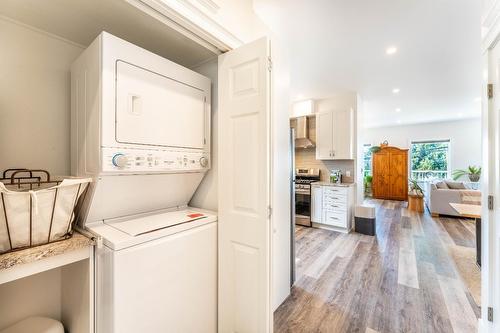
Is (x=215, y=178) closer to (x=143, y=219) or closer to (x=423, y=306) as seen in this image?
(x=143, y=219)

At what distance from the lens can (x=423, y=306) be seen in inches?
77.2

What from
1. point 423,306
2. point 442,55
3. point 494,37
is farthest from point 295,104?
point 423,306

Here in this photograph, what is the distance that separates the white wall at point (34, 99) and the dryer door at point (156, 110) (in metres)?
0.66

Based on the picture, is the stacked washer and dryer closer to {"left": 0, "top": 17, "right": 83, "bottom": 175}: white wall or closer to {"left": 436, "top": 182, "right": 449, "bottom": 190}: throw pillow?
{"left": 0, "top": 17, "right": 83, "bottom": 175}: white wall

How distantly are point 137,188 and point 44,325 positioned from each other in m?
0.89

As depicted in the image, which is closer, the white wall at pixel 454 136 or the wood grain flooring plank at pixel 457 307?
the wood grain flooring plank at pixel 457 307

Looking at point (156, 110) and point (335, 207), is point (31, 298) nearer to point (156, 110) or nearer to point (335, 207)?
point (156, 110)

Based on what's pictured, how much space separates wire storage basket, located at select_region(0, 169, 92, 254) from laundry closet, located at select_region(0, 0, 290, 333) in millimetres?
129

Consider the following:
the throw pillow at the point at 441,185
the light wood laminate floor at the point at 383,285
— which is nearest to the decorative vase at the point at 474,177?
the throw pillow at the point at 441,185

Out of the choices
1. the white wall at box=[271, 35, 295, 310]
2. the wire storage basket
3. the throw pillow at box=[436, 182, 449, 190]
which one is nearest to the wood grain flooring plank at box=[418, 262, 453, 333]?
the white wall at box=[271, 35, 295, 310]

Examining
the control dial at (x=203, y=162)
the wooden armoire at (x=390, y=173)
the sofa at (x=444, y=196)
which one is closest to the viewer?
the control dial at (x=203, y=162)

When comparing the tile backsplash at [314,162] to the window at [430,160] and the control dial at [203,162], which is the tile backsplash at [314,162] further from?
the window at [430,160]

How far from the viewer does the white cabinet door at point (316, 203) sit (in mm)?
4270

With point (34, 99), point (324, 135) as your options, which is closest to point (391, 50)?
point (324, 135)
